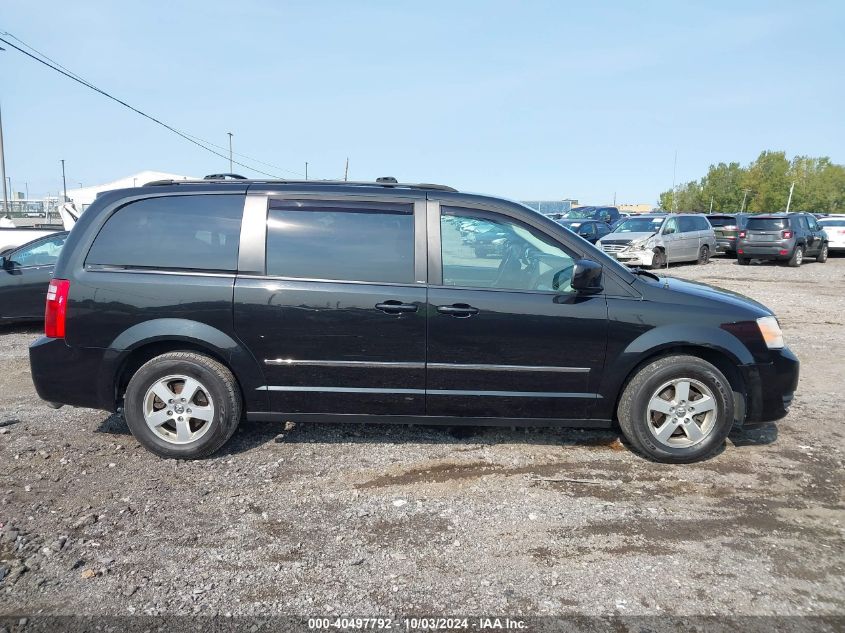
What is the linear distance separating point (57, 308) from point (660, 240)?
16.5 meters

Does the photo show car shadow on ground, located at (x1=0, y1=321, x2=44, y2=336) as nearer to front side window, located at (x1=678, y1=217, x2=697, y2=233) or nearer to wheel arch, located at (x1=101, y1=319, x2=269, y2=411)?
wheel arch, located at (x1=101, y1=319, x2=269, y2=411)

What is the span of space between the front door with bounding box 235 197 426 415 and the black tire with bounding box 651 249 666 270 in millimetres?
14773

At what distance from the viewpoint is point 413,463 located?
4020 mm

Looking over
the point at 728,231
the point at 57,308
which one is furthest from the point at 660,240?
the point at 57,308

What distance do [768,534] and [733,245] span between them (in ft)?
69.1

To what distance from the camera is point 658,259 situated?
1731 centimetres

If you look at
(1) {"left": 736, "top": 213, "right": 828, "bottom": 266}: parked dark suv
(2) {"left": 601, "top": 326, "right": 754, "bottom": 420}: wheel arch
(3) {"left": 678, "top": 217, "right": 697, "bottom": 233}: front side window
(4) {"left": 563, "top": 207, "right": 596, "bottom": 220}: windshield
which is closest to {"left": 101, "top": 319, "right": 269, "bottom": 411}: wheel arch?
(2) {"left": 601, "top": 326, "right": 754, "bottom": 420}: wheel arch

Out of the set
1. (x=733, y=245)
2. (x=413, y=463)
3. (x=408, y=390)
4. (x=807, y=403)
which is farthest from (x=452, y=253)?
(x=733, y=245)

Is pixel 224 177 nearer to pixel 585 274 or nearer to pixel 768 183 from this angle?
pixel 585 274

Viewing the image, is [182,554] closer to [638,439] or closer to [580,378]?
[580,378]

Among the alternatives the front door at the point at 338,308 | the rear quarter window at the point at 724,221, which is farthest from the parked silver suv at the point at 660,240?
the front door at the point at 338,308

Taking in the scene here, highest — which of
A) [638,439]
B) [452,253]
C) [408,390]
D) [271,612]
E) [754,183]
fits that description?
[754,183]

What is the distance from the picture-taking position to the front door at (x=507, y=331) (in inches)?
152

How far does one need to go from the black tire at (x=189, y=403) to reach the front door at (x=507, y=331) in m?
1.38
